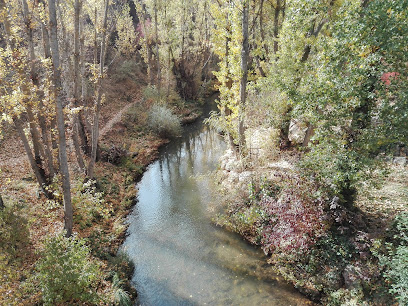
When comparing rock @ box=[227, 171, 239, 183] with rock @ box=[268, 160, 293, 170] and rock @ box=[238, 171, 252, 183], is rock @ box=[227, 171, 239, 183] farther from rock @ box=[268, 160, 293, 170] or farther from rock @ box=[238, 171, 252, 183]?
rock @ box=[268, 160, 293, 170]

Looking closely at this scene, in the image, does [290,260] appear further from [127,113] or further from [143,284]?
[127,113]

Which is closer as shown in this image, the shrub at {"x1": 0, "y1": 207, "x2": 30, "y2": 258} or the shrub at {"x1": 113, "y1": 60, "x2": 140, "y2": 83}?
the shrub at {"x1": 0, "y1": 207, "x2": 30, "y2": 258}

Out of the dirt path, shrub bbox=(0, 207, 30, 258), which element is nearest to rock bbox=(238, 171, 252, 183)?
shrub bbox=(0, 207, 30, 258)

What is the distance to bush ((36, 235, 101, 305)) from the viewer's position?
221 inches

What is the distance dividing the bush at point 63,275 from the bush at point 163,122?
13.9 meters

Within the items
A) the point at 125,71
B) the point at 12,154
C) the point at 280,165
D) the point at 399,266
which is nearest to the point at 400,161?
the point at 280,165

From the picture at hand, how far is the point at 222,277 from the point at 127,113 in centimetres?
1635

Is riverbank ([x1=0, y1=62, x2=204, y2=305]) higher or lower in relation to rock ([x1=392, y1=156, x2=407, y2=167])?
lower

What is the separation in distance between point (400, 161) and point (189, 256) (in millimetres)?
8357

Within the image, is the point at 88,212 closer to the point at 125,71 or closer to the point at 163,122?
the point at 163,122

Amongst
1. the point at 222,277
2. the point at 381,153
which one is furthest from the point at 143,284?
the point at 381,153

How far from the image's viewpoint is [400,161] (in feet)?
31.5

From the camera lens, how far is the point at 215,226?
1072cm

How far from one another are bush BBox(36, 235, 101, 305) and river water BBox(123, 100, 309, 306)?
2.33 m
